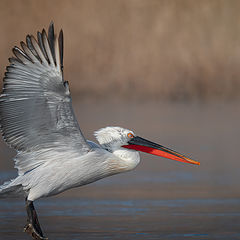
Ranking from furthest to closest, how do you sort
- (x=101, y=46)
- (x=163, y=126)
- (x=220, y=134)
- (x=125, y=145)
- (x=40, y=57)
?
(x=101, y=46) < (x=163, y=126) < (x=220, y=134) < (x=125, y=145) < (x=40, y=57)

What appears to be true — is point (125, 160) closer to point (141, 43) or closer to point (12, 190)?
point (12, 190)

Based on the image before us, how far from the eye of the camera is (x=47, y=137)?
A: 24.7 feet

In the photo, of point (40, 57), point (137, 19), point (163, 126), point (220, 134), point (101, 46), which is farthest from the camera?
point (137, 19)

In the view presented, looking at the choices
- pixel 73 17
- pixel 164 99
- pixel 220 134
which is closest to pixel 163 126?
pixel 220 134

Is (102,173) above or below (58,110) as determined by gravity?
below

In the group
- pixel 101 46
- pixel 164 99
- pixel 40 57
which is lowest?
pixel 164 99

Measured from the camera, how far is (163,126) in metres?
15.5

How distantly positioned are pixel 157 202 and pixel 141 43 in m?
12.8

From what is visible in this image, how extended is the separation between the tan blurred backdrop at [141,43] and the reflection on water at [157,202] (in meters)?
6.21

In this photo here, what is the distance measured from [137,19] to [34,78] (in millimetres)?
15254

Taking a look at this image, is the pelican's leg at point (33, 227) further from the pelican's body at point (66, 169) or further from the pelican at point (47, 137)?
the pelican's body at point (66, 169)

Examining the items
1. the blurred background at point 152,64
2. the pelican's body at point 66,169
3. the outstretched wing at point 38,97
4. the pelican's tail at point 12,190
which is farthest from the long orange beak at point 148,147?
the blurred background at point 152,64

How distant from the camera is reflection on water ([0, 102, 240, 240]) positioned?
7246 millimetres

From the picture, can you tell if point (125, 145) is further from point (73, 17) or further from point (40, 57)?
point (73, 17)
